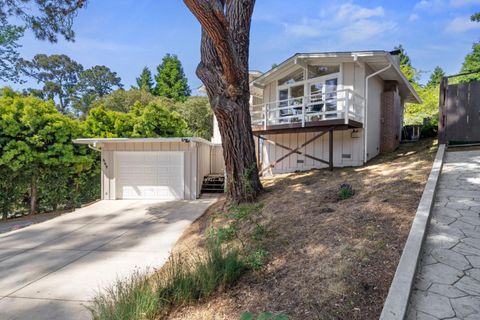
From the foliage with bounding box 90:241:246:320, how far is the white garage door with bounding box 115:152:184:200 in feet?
27.2

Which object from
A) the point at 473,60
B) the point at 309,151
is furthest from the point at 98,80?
the point at 473,60

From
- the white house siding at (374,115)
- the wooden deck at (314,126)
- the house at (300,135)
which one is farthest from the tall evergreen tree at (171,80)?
the white house siding at (374,115)

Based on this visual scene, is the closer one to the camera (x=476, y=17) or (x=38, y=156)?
(x=38, y=156)

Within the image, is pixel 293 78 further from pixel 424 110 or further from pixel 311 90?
pixel 424 110

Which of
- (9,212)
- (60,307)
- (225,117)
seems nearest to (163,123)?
(9,212)

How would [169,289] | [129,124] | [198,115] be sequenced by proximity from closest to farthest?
[169,289] < [129,124] < [198,115]

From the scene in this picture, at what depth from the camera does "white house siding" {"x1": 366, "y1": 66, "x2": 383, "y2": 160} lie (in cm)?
1098

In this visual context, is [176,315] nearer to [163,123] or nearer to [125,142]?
[125,142]

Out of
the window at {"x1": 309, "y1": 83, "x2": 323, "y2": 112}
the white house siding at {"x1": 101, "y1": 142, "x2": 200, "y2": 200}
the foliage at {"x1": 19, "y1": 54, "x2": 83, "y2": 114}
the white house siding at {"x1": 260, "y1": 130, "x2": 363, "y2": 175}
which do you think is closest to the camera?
the white house siding at {"x1": 260, "y1": 130, "x2": 363, "y2": 175}

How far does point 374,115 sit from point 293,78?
12.3 ft

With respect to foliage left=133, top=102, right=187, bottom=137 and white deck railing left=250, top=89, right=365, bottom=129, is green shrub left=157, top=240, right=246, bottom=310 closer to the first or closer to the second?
white deck railing left=250, top=89, right=365, bottom=129

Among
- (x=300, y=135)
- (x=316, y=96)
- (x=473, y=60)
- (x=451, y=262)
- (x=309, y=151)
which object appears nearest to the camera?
(x=451, y=262)

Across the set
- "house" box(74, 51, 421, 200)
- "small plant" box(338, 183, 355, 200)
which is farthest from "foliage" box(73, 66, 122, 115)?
"small plant" box(338, 183, 355, 200)

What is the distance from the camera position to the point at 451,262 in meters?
2.94
